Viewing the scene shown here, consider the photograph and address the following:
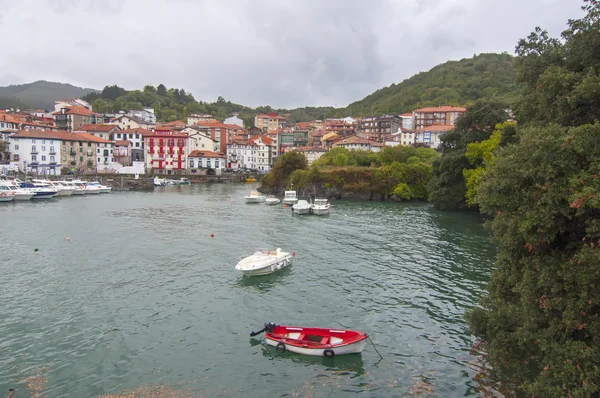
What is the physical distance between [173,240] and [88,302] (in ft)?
47.8

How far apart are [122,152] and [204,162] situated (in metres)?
23.1

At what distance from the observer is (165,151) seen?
114750 millimetres

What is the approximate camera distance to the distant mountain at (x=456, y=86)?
149875 millimetres

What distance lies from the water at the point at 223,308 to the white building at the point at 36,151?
6728 cm

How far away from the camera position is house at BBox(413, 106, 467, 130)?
12450 cm

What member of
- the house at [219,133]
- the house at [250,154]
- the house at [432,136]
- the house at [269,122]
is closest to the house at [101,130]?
the house at [219,133]

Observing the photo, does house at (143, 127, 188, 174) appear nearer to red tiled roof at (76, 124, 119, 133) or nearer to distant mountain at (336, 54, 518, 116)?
red tiled roof at (76, 124, 119, 133)

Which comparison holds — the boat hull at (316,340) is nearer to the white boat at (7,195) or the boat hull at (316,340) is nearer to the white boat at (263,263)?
the white boat at (263,263)

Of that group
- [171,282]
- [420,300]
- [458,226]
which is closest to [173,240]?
[171,282]

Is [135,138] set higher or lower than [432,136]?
lower

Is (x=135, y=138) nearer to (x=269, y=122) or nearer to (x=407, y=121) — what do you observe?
(x=269, y=122)

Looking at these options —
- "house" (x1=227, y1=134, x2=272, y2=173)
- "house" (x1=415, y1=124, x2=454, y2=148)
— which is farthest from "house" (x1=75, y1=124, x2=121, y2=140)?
"house" (x1=415, y1=124, x2=454, y2=148)

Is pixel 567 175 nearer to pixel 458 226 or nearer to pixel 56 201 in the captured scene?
pixel 458 226

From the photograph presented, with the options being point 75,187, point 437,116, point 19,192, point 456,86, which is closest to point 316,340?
point 19,192
